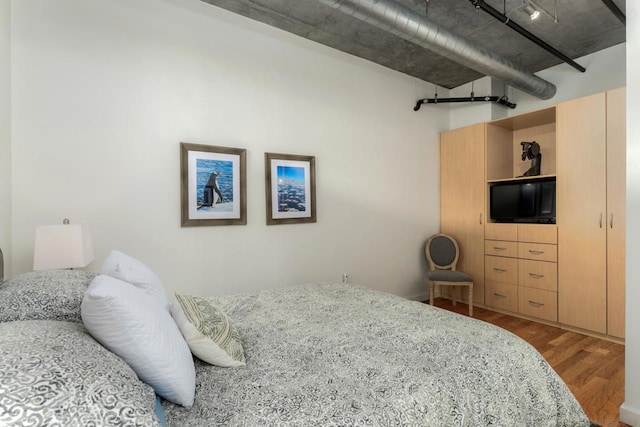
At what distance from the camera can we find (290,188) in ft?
11.0

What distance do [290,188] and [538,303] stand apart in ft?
9.96

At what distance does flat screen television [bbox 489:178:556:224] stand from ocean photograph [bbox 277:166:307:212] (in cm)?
241

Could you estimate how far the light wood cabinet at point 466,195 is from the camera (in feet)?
13.5

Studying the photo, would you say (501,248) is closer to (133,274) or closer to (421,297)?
(421,297)

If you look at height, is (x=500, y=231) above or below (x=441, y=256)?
above

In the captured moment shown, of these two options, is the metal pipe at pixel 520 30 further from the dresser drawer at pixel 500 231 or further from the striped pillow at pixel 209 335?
the striped pillow at pixel 209 335

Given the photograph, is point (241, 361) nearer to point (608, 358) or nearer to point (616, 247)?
point (608, 358)

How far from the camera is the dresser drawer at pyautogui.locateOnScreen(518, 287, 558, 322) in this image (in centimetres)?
349

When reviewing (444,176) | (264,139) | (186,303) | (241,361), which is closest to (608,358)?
(444,176)

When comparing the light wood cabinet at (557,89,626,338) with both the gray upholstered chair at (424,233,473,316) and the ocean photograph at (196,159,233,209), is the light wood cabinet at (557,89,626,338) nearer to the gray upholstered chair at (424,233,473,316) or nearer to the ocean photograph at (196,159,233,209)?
the gray upholstered chair at (424,233,473,316)

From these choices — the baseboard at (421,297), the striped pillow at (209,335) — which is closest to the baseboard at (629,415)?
the striped pillow at (209,335)

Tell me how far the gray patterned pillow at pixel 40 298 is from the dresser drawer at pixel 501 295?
4.15 m

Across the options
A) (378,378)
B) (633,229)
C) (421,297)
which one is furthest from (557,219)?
(378,378)

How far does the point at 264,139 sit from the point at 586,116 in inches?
127
